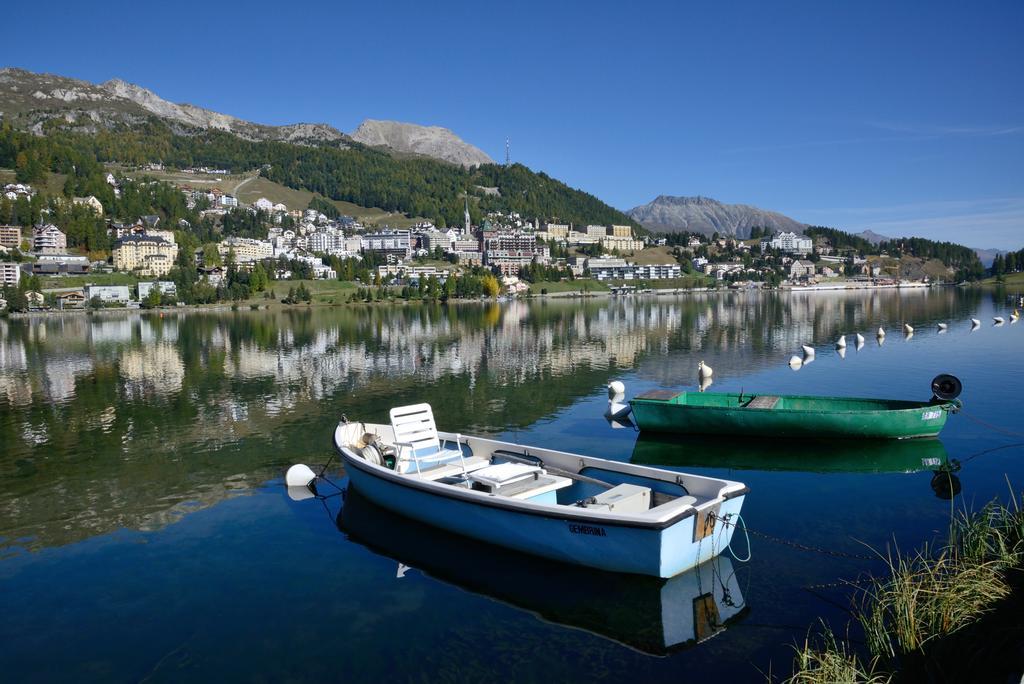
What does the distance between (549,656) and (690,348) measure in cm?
4474

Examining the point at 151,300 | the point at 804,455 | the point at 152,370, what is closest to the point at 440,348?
the point at 152,370

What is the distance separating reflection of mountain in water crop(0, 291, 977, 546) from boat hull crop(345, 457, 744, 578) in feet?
27.5

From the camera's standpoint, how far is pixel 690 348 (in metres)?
53.3

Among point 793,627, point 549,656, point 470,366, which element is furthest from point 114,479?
point 470,366

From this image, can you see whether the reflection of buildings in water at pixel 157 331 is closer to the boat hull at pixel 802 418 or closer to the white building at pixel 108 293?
the white building at pixel 108 293

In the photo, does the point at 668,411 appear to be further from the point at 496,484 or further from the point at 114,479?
the point at 114,479

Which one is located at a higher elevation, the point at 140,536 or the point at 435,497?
the point at 435,497

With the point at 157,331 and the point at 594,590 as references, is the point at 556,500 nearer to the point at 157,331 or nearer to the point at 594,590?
the point at 594,590

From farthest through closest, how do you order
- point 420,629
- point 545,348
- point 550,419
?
1. point 545,348
2. point 550,419
3. point 420,629

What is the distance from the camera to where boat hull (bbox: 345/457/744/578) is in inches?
470

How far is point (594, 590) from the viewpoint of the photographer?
12531mm

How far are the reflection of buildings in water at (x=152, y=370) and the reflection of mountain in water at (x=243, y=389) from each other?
0.14 metres

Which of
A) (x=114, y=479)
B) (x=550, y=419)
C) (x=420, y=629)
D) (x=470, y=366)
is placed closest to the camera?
(x=420, y=629)

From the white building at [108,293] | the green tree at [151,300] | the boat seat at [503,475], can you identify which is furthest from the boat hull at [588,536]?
the white building at [108,293]
